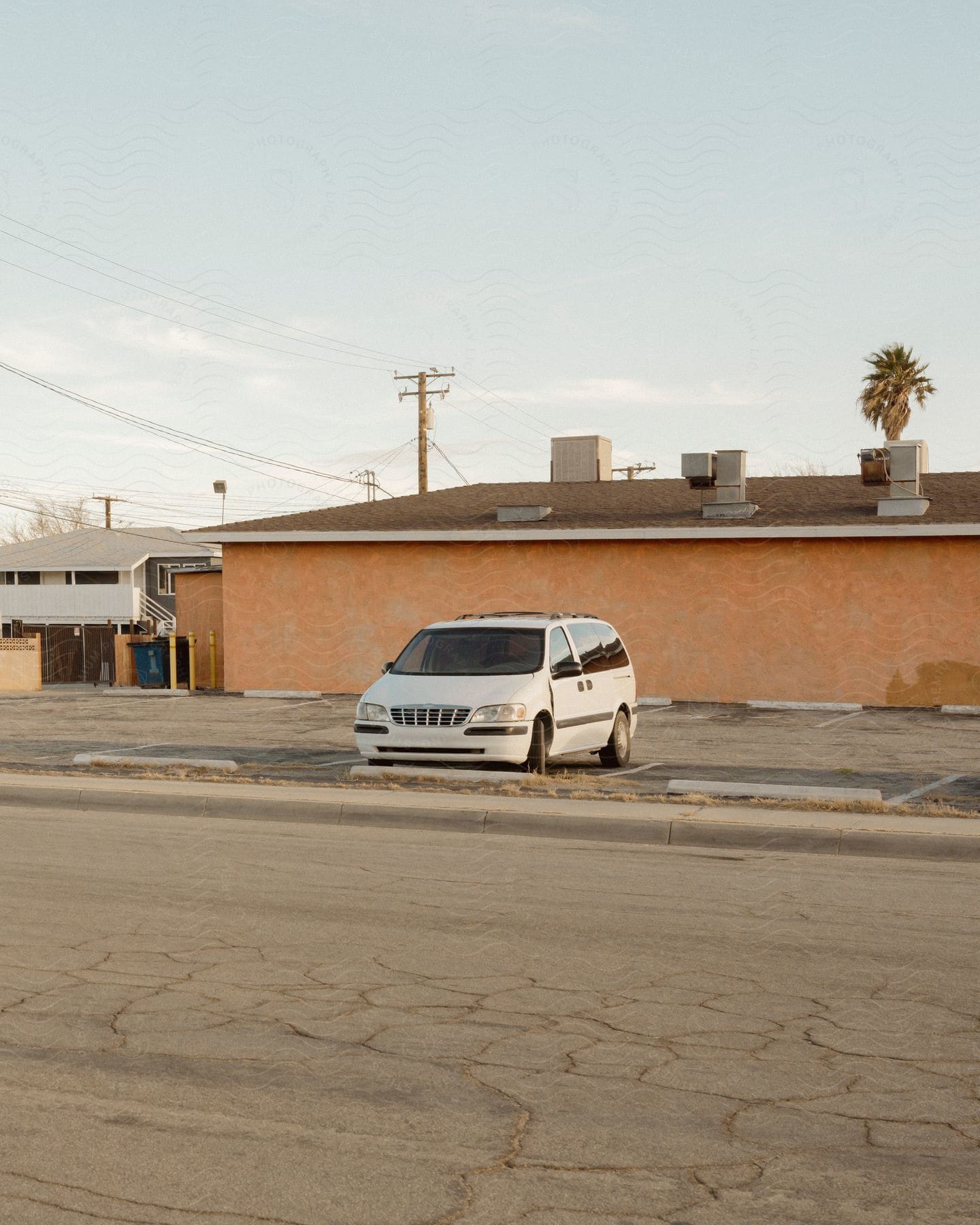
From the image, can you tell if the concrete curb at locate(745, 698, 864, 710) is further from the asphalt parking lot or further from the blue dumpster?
the blue dumpster

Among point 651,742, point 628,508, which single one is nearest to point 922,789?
point 651,742

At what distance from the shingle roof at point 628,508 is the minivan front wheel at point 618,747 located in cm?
948

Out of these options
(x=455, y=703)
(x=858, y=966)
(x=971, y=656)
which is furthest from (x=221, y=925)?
(x=971, y=656)

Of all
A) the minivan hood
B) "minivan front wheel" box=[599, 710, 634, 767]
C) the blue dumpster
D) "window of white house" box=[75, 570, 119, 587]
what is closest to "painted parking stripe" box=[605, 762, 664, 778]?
"minivan front wheel" box=[599, 710, 634, 767]

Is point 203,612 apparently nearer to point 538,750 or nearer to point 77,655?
point 77,655

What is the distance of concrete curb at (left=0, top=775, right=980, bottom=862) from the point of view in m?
11.3

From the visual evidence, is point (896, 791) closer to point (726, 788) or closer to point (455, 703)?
point (726, 788)

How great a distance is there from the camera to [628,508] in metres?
28.4

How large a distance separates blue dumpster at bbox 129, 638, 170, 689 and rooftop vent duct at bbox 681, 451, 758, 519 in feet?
39.8

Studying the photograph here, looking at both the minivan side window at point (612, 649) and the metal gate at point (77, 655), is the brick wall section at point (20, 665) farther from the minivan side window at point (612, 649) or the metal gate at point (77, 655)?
the minivan side window at point (612, 649)

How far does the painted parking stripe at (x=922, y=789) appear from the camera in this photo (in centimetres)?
1337

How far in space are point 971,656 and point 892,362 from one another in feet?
83.7

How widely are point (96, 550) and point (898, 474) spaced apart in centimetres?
4791

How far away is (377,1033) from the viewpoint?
234 inches
